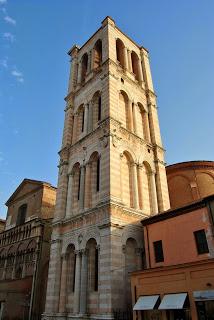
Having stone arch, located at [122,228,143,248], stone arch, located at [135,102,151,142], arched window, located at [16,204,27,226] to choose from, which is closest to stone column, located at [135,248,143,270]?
stone arch, located at [122,228,143,248]

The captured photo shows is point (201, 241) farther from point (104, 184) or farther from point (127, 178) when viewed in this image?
point (127, 178)

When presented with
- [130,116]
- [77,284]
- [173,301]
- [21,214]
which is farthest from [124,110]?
[21,214]

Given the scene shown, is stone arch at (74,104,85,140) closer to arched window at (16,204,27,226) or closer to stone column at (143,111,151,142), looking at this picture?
stone column at (143,111,151,142)

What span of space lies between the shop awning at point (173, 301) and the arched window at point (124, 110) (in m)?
13.8

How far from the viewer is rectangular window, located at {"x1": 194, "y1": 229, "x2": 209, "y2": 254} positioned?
15172mm

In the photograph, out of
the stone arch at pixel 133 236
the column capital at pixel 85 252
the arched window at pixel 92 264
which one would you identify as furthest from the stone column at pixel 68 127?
the stone arch at pixel 133 236

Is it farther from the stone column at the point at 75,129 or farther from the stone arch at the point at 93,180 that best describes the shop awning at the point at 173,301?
the stone column at the point at 75,129

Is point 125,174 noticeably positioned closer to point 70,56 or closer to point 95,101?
point 95,101

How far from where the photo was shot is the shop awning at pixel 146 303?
44.7 ft

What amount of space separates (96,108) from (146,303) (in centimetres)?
1669

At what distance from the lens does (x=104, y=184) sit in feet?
62.7

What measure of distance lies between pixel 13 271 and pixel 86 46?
26057mm

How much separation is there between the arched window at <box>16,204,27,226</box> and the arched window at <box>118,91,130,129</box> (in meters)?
18.2

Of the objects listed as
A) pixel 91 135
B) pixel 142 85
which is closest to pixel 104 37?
pixel 142 85
